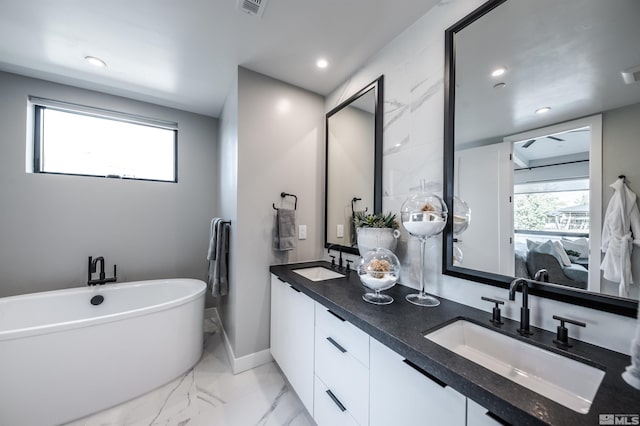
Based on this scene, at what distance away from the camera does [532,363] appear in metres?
0.82

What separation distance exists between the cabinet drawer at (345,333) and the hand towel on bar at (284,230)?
0.74 metres

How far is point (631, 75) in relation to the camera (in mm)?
759

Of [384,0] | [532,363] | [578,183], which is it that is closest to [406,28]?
[384,0]

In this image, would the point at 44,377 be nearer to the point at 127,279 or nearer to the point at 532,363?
the point at 127,279

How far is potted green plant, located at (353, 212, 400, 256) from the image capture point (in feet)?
4.89

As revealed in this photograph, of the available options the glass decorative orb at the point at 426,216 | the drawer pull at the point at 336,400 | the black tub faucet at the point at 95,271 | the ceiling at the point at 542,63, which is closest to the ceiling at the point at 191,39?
the ceiling at the point at 542,63

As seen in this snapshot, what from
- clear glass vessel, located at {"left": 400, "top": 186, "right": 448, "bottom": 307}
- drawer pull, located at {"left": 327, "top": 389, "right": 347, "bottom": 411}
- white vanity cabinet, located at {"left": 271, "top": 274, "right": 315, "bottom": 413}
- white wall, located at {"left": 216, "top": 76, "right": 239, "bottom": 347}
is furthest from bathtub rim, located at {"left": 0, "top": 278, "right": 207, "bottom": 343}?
clear glass vessel, located at {"left": 400, "top": 186, "right": 448, "bottom": 307}

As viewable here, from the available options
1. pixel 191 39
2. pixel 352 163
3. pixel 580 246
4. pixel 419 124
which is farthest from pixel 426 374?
pixel 191 39

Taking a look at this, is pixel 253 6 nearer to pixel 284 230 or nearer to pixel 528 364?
pixel 284 230

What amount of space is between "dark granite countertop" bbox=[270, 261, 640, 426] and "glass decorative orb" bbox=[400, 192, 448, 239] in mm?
380

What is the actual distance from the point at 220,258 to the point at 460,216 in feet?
6.39

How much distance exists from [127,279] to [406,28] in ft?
11.2

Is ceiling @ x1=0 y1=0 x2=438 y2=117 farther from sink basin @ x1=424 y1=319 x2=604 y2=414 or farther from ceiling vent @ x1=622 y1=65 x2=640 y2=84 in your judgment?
sink basin @ x1=424 y1=319 x2=604 y2=414

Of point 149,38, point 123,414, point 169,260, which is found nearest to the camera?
point 123,414
